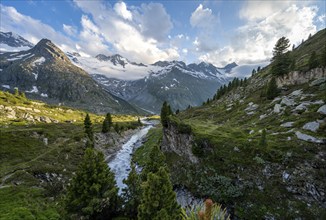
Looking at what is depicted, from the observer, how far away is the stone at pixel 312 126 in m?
40.7

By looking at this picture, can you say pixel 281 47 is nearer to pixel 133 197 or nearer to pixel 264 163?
pixel 264 163

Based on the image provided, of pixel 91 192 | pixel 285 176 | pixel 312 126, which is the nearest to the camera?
pixel 91 192

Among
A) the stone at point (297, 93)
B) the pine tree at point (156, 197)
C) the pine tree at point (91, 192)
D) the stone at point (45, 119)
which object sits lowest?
the stone at point (45, 119)

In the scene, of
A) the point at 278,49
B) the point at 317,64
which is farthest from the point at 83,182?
the point at 278,49

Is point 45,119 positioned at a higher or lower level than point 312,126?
lower

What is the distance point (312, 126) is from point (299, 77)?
4030 centimetres

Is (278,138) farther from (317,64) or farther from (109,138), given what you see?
(109,138)

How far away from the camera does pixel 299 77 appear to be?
244ft

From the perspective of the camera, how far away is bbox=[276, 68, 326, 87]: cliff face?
6796 cm

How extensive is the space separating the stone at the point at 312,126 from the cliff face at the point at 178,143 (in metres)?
22.3

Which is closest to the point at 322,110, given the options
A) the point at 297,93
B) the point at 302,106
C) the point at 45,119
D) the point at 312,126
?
the point at 312,126

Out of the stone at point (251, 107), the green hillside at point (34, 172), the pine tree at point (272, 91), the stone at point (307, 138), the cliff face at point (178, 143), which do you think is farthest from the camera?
the stone at point (251, 107)

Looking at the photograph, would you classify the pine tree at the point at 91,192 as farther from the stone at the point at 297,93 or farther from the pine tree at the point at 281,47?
the pine tree at the point at 281,47

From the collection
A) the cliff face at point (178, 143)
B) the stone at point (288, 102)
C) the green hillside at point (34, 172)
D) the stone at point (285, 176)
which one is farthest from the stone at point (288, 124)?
the green hillside at point (34, 172)
